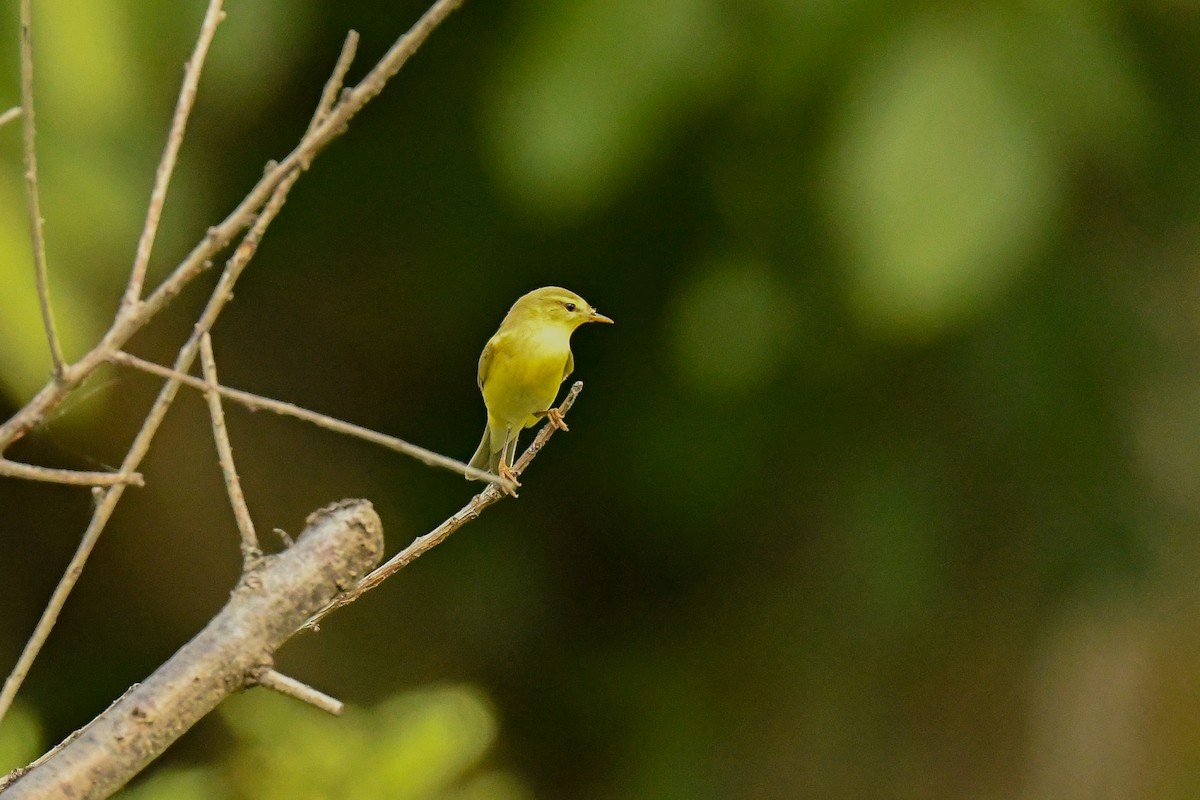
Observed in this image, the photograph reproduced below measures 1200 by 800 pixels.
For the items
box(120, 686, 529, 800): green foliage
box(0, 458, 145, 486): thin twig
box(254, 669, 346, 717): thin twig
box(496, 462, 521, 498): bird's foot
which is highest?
box(496, 462, 521, 498): bird's foot

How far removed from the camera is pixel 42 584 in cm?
325

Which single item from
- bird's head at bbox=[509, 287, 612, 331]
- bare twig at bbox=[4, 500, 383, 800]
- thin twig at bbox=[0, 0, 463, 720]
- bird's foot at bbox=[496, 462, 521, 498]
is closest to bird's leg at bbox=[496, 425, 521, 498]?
bird's foot at bbox=[496, 462, 521, 498]

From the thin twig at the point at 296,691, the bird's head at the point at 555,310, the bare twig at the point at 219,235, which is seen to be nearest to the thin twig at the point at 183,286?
the bare twig at the point at 219,235

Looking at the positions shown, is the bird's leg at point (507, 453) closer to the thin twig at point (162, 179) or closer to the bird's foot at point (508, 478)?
the bird's foot at point (508, 478)

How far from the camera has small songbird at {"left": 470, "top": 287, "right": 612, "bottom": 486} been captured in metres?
1.18

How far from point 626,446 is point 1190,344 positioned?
4.83ft

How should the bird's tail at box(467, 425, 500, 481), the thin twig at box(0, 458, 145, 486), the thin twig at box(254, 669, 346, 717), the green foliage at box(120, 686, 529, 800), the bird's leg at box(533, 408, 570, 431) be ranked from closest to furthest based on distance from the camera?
the thin twig at box(0, 458, 145, 486) → the thin twig at box(254, 669, 346, 717) → the bird's leg at box(533, 408, 570, 431) → the bird's tail at box(467, 425, 500, 481) → the green foliage at box(120, 686, 529, 800)

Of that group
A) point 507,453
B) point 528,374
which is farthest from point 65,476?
point 507,453

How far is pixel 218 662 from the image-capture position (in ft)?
2.84

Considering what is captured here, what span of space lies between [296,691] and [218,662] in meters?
0.06

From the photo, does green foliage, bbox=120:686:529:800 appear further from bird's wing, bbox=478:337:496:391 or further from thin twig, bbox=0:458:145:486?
thin twig, bbox=0:458:145:486

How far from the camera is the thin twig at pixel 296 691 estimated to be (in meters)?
0.87

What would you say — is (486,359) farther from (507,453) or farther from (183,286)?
(183,286)

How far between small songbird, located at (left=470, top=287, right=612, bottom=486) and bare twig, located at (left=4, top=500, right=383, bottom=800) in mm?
263
